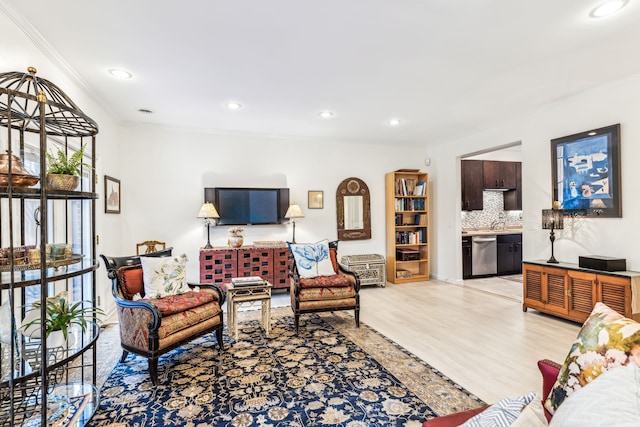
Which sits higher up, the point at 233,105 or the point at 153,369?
the point at 233,105

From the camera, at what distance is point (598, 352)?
109 cm

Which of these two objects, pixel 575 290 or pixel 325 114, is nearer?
pixel 575 290

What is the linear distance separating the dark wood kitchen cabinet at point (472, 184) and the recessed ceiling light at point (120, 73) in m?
5.83

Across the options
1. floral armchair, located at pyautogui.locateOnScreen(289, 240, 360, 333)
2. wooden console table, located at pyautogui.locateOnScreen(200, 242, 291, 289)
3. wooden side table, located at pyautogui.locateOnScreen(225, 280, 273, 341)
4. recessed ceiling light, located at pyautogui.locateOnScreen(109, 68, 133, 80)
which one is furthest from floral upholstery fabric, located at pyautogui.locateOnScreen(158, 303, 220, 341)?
recessed ceiling light, located at pyautogui.locateOnScreen(109, 68, 133, 80)

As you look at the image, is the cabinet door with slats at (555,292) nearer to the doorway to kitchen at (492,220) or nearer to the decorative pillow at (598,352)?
the doorway to kitchen at (492,220)

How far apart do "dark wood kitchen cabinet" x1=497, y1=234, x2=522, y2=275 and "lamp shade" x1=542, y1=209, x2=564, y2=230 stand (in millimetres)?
2626

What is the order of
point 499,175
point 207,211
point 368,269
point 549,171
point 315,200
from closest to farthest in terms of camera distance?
point 549,171 → point 207,211 → point 368,269 → point 315,200 → point 499,175

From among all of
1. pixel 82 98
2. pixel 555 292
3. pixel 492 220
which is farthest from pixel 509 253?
pixel 82 98

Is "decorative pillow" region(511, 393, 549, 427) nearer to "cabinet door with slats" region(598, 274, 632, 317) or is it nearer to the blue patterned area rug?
the blue patterned area rug

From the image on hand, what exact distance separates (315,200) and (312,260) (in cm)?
218

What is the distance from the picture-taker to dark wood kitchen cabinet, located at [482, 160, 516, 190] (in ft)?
22.5

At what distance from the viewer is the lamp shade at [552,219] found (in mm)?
3973

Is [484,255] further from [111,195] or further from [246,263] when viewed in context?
[111,195]

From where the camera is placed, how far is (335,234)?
606cm
